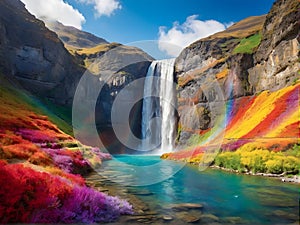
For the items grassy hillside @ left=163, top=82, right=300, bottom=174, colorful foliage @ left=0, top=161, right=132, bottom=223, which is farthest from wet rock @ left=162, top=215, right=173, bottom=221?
grassy hillside @ left=163, top=82, right=300, bottom=174

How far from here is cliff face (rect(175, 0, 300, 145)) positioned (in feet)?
186

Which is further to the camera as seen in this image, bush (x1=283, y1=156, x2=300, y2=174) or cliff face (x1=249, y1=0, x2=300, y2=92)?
cliff face (x1=249, y1=0, x2=300, y2=92)

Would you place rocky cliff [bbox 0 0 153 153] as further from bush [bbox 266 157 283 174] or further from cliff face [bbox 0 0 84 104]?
bush [bbox 266 157 283 174]

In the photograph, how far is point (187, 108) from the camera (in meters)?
77.6

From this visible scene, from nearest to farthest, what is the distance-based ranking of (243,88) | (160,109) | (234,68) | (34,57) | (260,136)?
(260,136), (243,88), (234,68), (34,57), (160,109)

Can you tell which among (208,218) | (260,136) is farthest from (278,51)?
(208,218)

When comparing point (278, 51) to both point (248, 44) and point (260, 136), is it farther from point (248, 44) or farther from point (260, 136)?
point (260, 136)

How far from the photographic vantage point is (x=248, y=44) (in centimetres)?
8031

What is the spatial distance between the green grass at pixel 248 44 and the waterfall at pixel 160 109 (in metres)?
22.5

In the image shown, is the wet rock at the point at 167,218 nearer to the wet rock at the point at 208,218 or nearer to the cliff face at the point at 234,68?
the wet rock at the point at 208,218

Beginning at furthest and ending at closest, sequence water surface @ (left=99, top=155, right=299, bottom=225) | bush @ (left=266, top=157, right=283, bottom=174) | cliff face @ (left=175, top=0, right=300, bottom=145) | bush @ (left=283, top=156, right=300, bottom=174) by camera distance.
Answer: cliff face @ (left=175, top=0, right=300, bottom=145)
bush @ (left=266, top=157, right=283, bottom=174)
bush @ (left=283, top=156, right=300, bottom=174)
water surface @ (left=99, top=155, right=299, bottom=225)

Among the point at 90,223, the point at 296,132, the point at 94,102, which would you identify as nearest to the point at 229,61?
the point at 296,132

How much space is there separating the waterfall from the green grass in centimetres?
2247

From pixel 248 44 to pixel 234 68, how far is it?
14.7 m
